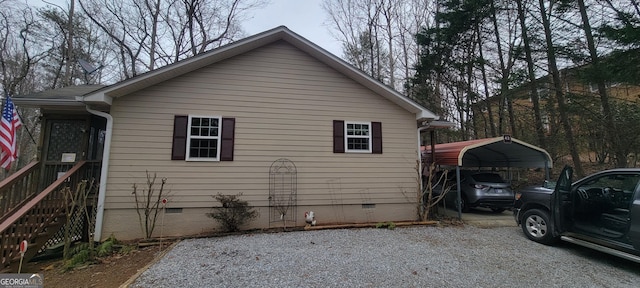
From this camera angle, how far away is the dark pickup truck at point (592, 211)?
4285 mm

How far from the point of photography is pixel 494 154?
10203 mm

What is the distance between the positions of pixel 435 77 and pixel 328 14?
934 centimetres

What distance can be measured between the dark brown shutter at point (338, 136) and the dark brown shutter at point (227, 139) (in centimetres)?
277

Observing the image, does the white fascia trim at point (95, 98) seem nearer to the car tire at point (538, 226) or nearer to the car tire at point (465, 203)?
the car tire at point (538, 226)

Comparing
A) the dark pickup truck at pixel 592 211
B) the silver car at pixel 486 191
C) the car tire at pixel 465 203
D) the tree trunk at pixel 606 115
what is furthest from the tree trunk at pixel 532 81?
the dark pickup truck at pixel 592 211

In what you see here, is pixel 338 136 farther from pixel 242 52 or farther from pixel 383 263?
pixel 383 263

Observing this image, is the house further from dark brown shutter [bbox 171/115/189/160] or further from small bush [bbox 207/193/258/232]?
small bush [bbox 207/193/258/232]

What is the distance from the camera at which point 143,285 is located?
3.69 metres

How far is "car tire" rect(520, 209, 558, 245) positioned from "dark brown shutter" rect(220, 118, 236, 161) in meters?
7.17

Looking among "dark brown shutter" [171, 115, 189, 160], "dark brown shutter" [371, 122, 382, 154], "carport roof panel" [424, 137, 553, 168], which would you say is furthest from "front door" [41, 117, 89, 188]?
"carport roof panel" [424, 137, 553, 168]

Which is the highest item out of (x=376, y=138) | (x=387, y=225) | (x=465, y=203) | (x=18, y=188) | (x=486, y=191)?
(x=376, y=138)

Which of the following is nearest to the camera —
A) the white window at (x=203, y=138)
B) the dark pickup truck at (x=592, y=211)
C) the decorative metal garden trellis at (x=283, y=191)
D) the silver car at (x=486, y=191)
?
the dark pickup truck at (x=592, y=211)

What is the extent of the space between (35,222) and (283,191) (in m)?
4.99

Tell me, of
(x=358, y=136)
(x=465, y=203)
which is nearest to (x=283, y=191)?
(x=358, y=136)
